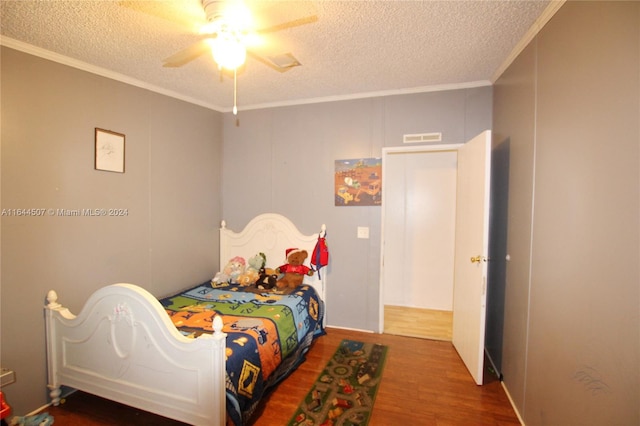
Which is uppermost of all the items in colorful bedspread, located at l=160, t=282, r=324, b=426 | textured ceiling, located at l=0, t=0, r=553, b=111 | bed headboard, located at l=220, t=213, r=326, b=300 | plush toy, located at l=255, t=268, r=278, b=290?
textured ceiling, located at l=0, t=0, r=553, b=111

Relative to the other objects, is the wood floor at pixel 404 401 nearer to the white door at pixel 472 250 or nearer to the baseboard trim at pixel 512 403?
the baseboard trim at pixel 512 403

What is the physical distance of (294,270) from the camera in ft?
10.5

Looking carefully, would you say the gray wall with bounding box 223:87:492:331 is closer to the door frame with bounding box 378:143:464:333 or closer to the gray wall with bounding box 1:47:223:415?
the door frame with bounding box 378:143:464:333

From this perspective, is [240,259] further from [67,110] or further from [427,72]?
[427,72]

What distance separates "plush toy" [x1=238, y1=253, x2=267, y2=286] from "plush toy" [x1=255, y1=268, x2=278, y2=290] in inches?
4.1

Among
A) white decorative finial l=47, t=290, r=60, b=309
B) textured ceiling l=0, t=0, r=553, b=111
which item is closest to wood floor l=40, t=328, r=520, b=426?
white decorative finial l=47, t=290, r=60, b=309

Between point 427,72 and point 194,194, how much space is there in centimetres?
270

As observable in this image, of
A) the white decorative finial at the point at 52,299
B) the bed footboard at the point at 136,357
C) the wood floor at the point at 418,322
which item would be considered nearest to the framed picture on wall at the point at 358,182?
the wood floor at the point at 418,322

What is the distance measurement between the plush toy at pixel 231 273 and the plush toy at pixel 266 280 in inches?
11.6

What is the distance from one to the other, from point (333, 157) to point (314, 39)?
141 centimetres

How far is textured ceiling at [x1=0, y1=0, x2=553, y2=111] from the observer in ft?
5.52

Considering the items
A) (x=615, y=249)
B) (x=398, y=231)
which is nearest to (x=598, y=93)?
(x=615, y=249)

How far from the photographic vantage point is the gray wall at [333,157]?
2.97 meters

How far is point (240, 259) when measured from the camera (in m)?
3.47
